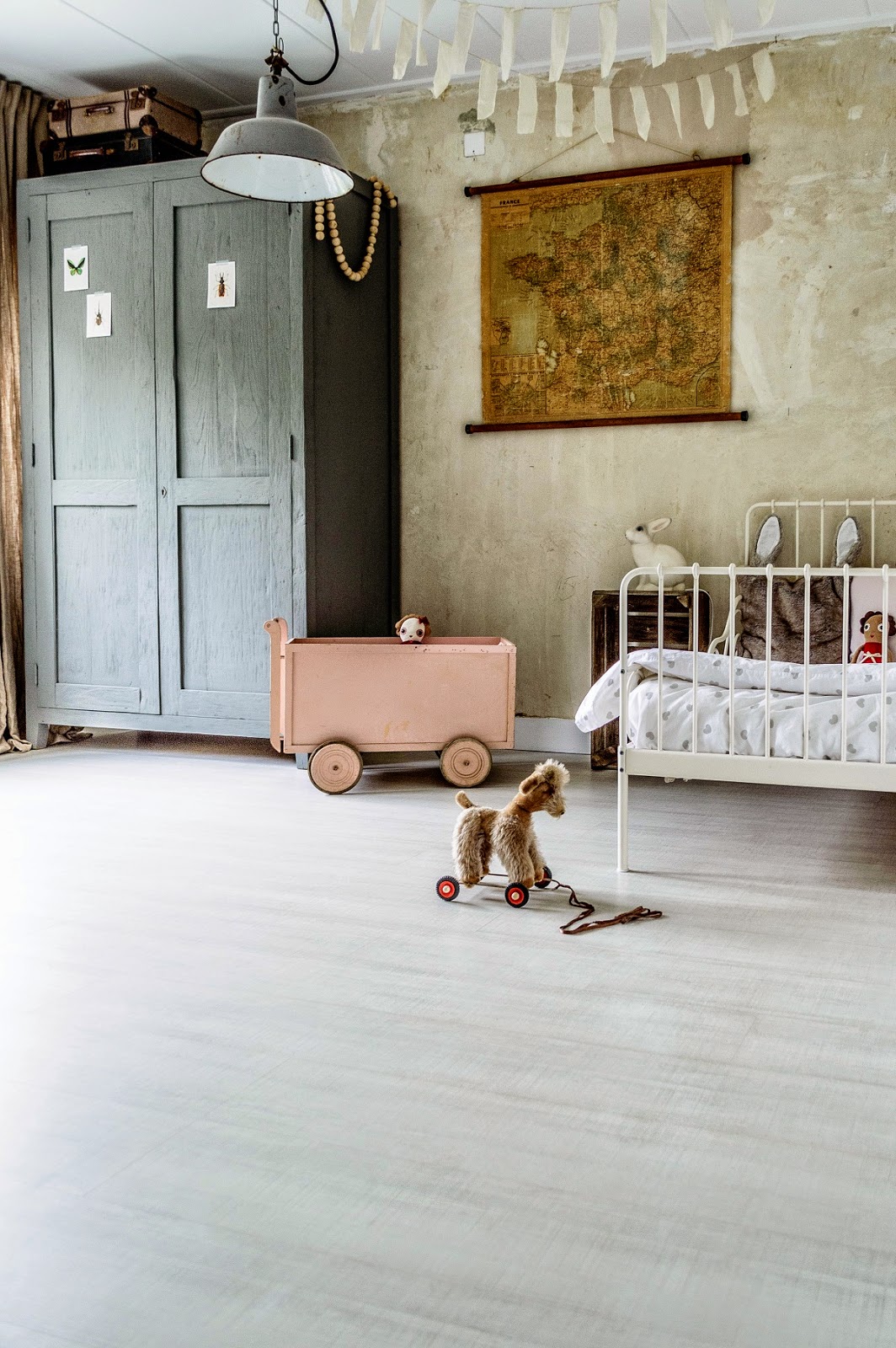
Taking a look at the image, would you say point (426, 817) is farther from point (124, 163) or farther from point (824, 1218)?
point (124, 163)

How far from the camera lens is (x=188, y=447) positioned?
4707 mm

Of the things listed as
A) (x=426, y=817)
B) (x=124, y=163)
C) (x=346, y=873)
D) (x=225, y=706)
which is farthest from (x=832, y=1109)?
(x=124, y=163)

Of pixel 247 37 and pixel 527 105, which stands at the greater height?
pixel 247 37

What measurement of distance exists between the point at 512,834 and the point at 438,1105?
1.10 meters

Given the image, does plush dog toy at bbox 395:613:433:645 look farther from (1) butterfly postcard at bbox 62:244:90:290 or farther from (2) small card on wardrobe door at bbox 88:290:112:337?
(1) butterfly postcard at bbox 62:244:90:290

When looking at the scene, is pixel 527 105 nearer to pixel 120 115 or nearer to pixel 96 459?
pixel 120 115

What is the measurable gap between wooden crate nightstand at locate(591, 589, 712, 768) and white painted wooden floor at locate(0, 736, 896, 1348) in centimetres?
138

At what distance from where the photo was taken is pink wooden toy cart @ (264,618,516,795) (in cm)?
414

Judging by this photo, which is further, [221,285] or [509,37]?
[221,285]

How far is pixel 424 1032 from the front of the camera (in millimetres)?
1978

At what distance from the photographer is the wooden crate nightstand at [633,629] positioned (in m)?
4.42

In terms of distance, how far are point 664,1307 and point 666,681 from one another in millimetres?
2125

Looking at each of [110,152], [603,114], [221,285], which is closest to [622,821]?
[603,114]

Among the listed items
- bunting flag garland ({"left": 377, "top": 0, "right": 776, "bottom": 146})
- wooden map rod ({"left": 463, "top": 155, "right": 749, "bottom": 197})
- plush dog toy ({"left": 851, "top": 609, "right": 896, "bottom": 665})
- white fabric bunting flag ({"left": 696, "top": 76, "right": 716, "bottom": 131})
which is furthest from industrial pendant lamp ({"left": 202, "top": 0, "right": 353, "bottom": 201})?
plush dog toy ({"left": 851, "top": 609, "right": 896, "bottom": 665})
